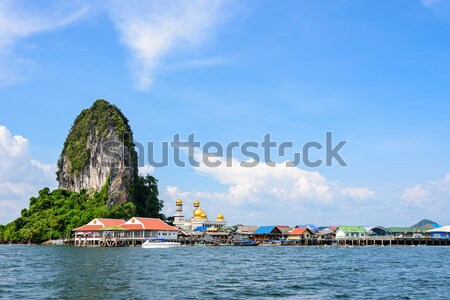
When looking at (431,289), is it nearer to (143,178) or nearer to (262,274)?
(262,274)

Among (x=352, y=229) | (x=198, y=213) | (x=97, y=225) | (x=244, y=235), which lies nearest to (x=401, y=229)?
(x=352, y=229)

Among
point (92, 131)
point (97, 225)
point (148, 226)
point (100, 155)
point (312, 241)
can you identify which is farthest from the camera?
point (92, 131)

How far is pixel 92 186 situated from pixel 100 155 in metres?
8.01

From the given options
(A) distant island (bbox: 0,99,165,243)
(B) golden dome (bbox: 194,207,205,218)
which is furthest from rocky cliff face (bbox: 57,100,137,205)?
(B) golden dome (bbox: 194,207,205,218)

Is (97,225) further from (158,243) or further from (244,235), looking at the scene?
(244,235)

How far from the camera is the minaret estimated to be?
134 m

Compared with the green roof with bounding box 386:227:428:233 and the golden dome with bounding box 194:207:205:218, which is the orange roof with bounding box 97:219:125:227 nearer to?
the golden dome with bounding box 194:207:205:218

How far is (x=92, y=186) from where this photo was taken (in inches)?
4840

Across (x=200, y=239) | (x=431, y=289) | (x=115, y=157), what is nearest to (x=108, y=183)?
(x=115, y=157)

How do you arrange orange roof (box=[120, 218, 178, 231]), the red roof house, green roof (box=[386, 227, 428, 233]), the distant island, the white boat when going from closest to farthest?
1. the white boat
2. orange roof (box=[120, 218, 178, 231])
3. the red roof house
4. the distant island
5. green roof (box=[386, 227, 428, 233])

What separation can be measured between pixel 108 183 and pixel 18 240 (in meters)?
22.7

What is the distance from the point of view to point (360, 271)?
41.0 m

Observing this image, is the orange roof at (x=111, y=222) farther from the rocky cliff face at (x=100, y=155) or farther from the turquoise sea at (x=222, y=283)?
the turquoise sea at (x=222, y=283)

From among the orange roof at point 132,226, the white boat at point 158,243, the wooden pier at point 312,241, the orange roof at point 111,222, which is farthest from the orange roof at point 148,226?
the white boat at point 158,243
